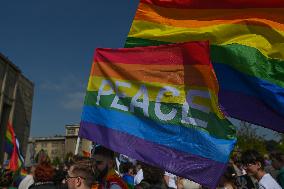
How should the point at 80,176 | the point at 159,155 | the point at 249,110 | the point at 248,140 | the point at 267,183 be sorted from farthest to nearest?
the point at 248,140 < the point at 267,183 < the point at 249,110 < the point at 159,155 < the point at 80,176

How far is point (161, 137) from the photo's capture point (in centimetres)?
449

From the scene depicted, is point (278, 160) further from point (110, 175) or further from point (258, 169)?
point (110, 175)

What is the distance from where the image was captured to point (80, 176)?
Result: 372 centimetres

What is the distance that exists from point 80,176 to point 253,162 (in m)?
2.69

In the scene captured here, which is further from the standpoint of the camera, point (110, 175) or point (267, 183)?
point (267, 183)

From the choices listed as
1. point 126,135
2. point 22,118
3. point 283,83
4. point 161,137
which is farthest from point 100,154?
point 22,118

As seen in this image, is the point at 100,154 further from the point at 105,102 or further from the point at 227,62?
the point at 227,62

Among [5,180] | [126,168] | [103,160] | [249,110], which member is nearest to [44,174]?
[103,160]

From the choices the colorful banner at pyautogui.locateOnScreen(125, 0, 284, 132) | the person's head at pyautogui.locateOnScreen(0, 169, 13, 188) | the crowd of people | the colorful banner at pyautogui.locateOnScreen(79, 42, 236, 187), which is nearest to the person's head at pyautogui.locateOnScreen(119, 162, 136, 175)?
the crowd of people

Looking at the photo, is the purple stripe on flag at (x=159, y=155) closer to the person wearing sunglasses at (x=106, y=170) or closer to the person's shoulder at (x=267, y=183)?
the person wearing sunglasses at (x=106, y=170)

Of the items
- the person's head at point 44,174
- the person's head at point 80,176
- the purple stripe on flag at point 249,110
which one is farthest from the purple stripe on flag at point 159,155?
the purple stripe on flag at point 249,110

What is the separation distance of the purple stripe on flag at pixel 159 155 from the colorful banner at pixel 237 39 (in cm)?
111

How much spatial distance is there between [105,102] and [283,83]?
6.81 ft

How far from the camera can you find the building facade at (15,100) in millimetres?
38812
